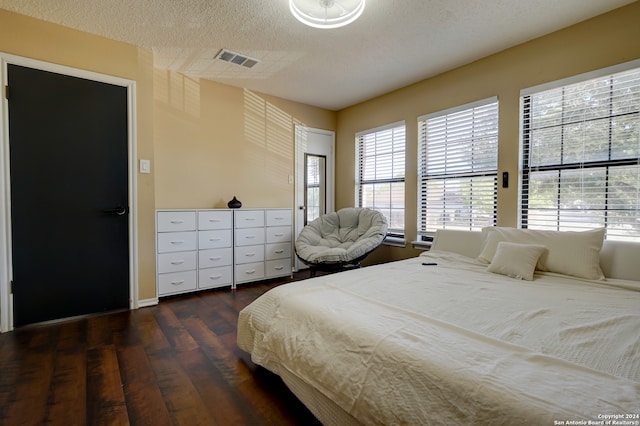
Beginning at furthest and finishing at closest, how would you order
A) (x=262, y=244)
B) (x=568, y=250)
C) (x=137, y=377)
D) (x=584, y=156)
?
(x=262, y=244) → (x=584, y=156) → (x=568, y=250) → (x=137, y=377)

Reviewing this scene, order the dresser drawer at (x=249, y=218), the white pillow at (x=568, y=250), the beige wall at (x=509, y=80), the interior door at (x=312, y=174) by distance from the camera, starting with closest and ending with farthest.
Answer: the white pillow at (x=568, y=250)
the beige wall at (x=509, y=80)
the dresser drawer at (x=249, y=218)
the interior door at (x=312, y=174)

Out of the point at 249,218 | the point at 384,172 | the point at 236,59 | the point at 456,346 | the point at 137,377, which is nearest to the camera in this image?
the point at 456,346

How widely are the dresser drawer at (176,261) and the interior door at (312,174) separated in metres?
1.58

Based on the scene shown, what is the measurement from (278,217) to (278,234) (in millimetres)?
228

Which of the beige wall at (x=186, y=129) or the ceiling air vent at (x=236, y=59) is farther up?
the ceiling air vent at (x=236, y=59)

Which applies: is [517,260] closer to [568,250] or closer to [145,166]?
[568,250]

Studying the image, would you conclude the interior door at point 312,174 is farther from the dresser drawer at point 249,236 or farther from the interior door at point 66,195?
the interior door at point 66,195

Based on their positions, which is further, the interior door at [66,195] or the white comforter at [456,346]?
the interior door at [66,195]

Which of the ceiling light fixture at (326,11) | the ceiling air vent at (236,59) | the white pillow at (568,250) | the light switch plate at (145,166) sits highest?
the ceiling air vent at (236,59)

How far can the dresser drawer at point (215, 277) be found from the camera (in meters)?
3.54

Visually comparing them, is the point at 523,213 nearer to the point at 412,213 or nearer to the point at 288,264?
the point at 412,213

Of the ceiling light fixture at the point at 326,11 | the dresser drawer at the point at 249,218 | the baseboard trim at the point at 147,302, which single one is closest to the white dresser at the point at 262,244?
the dresser drawer at the point at 249,218

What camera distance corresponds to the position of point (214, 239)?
3592mm

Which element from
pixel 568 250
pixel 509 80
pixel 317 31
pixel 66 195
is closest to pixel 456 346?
pixel 568 250
